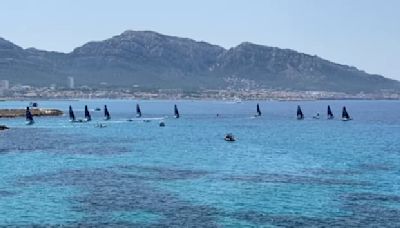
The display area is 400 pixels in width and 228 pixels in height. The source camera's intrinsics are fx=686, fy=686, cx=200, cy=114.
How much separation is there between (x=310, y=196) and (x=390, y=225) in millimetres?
15913

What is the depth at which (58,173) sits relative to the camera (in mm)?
98500

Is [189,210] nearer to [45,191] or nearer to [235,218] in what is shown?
[235,218]

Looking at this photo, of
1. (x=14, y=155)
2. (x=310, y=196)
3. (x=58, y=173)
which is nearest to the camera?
(x=310, y=196)

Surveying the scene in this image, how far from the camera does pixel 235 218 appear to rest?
220ft

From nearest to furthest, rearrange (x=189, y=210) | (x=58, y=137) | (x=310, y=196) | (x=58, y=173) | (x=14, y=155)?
(x=189, y=210)
(x=310, y=196)
(x=58, y=173)
(x=14, y=155)
(x=58, y=137)

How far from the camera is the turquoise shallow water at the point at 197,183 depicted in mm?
67250

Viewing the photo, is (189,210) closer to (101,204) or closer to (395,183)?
(101,204)

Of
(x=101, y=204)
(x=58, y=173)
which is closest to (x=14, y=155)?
(x=58, y=173)

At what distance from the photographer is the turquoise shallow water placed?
6725 cm

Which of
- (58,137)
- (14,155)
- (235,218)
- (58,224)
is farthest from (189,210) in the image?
(58,137)

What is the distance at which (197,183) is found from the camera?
88.9 metres

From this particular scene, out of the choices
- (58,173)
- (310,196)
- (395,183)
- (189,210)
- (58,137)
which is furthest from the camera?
(58,137)

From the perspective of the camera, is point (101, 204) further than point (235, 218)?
Yes

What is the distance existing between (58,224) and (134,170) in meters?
39.9
